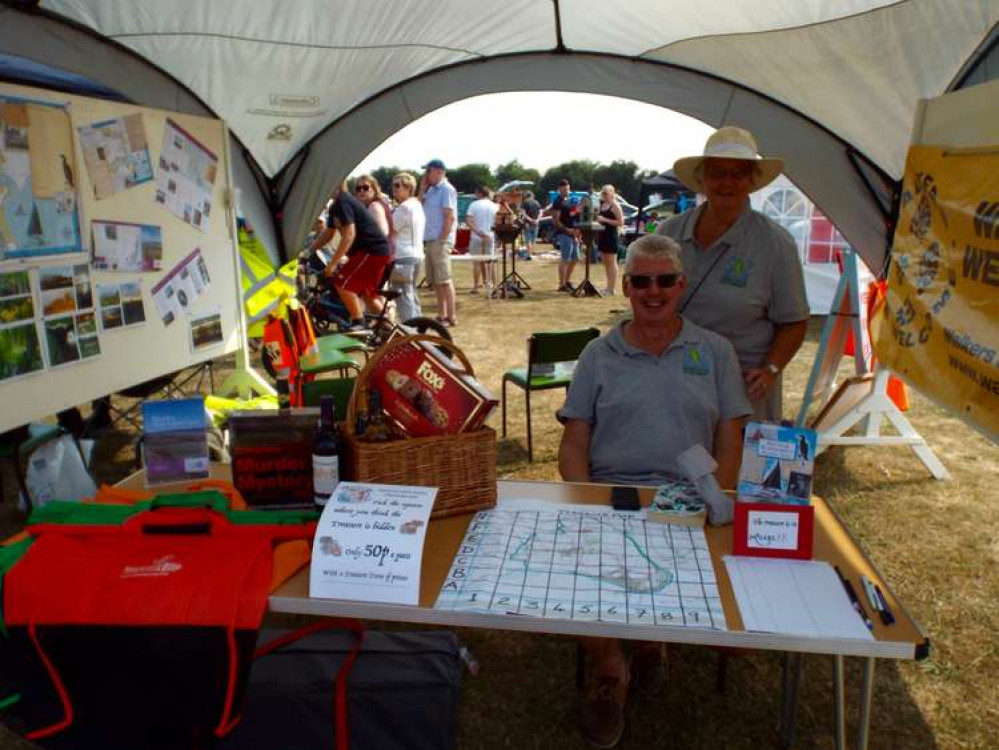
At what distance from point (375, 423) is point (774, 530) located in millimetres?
893

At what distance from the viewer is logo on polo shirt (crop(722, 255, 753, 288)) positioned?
8.50 ft

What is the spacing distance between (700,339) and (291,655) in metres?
1.39

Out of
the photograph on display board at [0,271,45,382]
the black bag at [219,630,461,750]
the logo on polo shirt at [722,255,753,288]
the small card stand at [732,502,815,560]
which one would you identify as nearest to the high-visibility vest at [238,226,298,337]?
the photograph on display board at [0,271,45,382]

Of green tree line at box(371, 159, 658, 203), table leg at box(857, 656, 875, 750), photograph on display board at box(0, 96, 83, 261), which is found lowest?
table leg at box(857, 656, 875, 750)

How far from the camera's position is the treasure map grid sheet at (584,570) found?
1.38 m

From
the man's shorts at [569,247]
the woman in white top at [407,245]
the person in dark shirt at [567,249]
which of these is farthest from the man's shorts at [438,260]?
the man's shorts at [569,247]

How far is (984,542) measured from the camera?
3.42m

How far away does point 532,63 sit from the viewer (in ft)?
14.1

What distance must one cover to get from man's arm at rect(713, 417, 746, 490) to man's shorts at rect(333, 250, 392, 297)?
198 inches

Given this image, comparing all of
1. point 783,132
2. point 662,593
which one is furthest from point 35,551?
point 783,132

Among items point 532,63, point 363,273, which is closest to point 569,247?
point 363,273

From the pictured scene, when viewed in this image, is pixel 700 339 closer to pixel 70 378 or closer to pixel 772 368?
pixel 772 368

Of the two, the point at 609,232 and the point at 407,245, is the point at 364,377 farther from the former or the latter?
the point at 609,232

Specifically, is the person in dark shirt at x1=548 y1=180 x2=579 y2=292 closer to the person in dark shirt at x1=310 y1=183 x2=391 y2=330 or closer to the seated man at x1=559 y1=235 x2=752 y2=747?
the person in dark shirt at x1=310 y1=183 x2=391 y2=330
